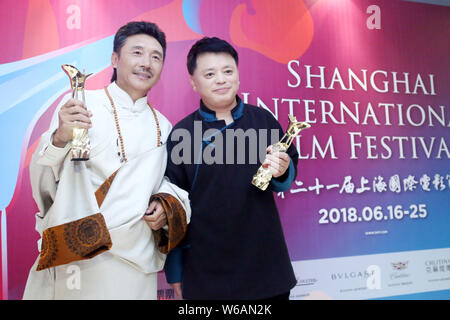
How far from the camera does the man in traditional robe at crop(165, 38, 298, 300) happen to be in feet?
4.93

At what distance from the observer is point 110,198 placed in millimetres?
1398

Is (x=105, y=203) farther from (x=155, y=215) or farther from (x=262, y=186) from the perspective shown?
(x=262, y=186)

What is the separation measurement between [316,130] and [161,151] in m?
1.23

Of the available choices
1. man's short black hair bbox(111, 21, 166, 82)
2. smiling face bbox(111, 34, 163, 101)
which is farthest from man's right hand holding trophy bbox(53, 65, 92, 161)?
man's short black hair bbox(111, 21, 166, 82)

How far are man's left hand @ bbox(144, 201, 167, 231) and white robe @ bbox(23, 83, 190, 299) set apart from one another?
0.03m

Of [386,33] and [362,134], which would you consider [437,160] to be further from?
[386,33]

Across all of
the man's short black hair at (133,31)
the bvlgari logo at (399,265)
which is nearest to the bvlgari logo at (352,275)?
the bvlgari logo at (399,265)

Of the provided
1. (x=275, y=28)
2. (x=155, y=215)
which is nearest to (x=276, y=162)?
(x=155, y=215)

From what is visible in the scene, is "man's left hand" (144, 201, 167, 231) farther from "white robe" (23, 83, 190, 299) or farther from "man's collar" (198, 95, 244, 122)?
"man's collar" (198, 95, 244, 122)

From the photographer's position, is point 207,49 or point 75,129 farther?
point 207,49

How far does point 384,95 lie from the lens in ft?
8.20

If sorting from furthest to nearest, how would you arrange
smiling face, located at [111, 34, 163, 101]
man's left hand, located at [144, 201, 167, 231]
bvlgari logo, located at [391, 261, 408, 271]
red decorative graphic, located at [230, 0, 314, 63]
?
bvlgari logo, located at [391, 261, 408, 271] → red decorative graphic, located at [230, 0, 314, 63] → smiling face, located at [111, 34, 163, 101] → man's left hand, located at [144, 201, 167, 231]

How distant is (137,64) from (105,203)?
65cm

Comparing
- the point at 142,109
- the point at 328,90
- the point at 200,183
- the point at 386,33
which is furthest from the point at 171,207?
the point at 386,33
